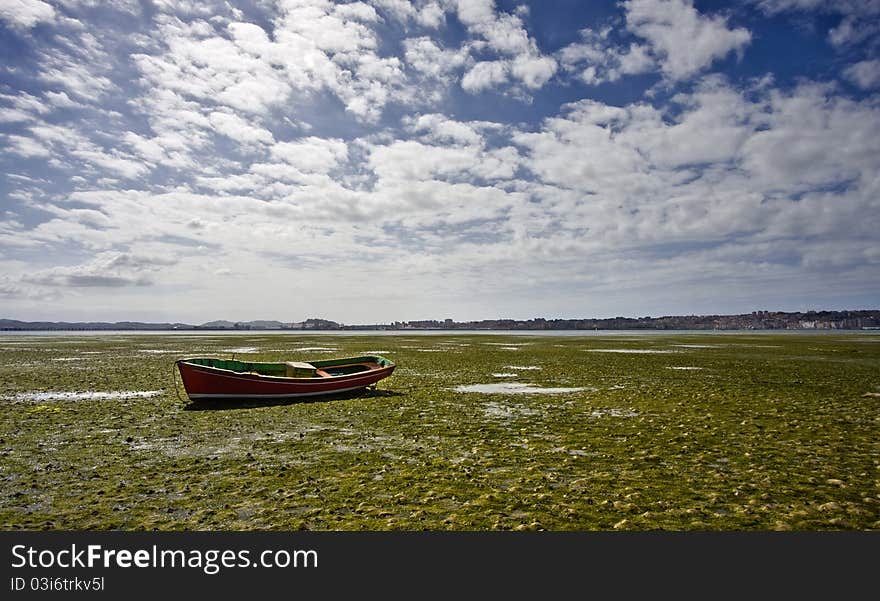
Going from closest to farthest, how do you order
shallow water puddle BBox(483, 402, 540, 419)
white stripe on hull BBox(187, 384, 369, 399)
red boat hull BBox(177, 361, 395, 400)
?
shallow water puddle BBox(483, 402, 540, 419) < red boat hull BBox(177, 361, 395, 400) < white stripe on hull BBox(187, 384, 369, 399)

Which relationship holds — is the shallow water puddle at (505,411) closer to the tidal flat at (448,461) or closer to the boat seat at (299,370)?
the tidal flat at (448,461)

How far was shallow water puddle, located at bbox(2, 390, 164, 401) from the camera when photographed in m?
26.1

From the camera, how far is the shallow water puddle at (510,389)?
28.9 metres

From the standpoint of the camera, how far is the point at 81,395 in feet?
89.2

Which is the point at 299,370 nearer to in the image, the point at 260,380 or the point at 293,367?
the point at 293,367

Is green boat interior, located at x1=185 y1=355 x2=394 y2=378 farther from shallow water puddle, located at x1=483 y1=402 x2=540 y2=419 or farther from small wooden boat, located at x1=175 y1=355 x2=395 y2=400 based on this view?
shallow water puddle, located at x1=483 y1=402 x2=540 y2=419

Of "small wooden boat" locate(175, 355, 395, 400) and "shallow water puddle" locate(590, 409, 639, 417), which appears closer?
"shallow water puddle" locate(590, 409, 639, 417)

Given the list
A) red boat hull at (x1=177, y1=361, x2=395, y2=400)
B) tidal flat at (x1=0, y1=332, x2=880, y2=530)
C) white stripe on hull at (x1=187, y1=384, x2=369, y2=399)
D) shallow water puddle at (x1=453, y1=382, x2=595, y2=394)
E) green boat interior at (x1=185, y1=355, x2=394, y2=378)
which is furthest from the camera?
shallow water puddle at (x1=453, y1=382, x2=595, y2=394)

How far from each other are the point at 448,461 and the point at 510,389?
55.5 ft

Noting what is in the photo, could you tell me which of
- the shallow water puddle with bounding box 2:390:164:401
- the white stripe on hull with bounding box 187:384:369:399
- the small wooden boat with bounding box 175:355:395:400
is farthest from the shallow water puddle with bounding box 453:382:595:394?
Answer: the shallow water puddle with bounding box 2:390:164:401

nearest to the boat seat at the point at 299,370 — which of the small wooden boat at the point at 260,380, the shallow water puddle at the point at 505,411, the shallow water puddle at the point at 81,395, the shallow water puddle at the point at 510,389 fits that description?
the small wooden boat at the point at 260,380

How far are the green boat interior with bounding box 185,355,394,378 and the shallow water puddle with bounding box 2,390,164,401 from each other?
3.82 metres

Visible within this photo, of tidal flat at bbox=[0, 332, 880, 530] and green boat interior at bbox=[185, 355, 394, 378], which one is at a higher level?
green boat interior at bbox=[185, 355, 394, 378]

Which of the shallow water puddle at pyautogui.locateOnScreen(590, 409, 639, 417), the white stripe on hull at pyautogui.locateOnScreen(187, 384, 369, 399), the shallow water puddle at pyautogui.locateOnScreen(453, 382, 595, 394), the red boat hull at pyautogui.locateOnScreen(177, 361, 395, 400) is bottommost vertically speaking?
the shallow water puddle at pyautogui.locateOnScreen(453, 382, 595, 394)
